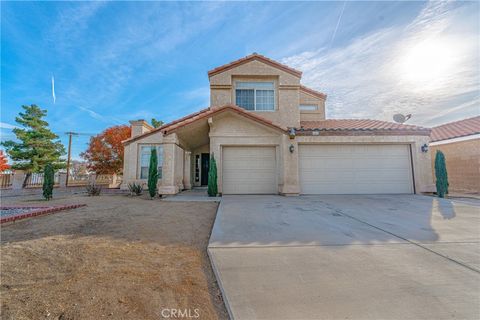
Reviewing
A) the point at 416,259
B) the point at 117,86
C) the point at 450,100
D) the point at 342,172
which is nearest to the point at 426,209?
the point at 342,172

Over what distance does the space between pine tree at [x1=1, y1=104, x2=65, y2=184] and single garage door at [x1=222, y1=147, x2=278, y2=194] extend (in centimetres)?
2080

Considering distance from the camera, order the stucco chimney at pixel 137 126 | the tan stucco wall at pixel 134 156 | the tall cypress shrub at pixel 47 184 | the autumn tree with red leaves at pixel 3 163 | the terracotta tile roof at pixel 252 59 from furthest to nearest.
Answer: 1. the autumn tree with red leaves at pixel 3 163
2. the stucco chimney at pixel 137 126
3. the tan stucco wall at pixel 134 156
4. the terracotta tile roof at pixel 252 59
5. the tall cypress shrub at pixel 47 184

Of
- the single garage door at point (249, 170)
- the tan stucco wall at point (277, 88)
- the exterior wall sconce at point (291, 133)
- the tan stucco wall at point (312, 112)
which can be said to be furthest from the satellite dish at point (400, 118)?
the single garage door at point (249, 170)

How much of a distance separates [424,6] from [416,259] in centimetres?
1101

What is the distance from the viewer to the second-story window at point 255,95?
12297 mm

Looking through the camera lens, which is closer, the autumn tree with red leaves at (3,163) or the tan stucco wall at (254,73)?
the tan stucco wall at (254,73)

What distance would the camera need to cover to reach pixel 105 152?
23562mm

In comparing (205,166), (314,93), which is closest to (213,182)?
(205,166)

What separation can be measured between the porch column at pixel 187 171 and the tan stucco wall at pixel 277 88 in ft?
15.9

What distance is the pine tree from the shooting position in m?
19.3

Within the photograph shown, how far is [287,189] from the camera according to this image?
32.8 ft

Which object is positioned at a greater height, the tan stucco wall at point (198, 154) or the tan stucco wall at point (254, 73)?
the tan stucco wall at point (254, 73)

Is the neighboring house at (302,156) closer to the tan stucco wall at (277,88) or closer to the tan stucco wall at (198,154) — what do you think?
the tan stucco wall at (277,88)

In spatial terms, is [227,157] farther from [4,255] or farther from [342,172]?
[4,255]
